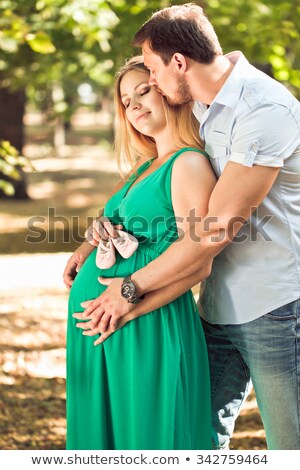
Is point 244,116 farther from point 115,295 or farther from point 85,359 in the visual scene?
point 85,359

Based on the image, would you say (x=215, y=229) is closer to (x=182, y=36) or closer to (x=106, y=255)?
(x=106, y=255)

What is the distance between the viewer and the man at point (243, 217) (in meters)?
2.53

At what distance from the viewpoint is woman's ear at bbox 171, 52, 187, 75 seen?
270 cm

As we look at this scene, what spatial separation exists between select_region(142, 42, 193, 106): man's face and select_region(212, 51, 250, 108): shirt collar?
168 mm

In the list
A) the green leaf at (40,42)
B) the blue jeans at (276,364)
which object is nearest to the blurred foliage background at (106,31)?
the green leaf at (40,42)

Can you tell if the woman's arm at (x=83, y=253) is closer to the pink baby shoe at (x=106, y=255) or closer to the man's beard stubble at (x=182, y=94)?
the pink baby shoe at (x=106, y=255)

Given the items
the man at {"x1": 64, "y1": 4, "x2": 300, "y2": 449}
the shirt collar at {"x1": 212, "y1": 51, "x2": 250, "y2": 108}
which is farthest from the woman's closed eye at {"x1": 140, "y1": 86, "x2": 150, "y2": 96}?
the shirt collar at {"x1": 212, "y1": 51, "x2": 250, "y2": 108}

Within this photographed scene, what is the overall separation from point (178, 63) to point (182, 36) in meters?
0.10

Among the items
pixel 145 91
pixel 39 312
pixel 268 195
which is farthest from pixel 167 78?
pixel 39 312

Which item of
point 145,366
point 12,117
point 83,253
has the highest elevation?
point 83,253

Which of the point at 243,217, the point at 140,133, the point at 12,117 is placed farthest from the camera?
the point at 12,117

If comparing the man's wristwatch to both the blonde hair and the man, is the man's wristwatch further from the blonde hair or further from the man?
the blonde hair

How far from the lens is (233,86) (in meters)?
2.64

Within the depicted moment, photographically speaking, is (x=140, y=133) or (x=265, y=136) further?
(x=140, y=133)
